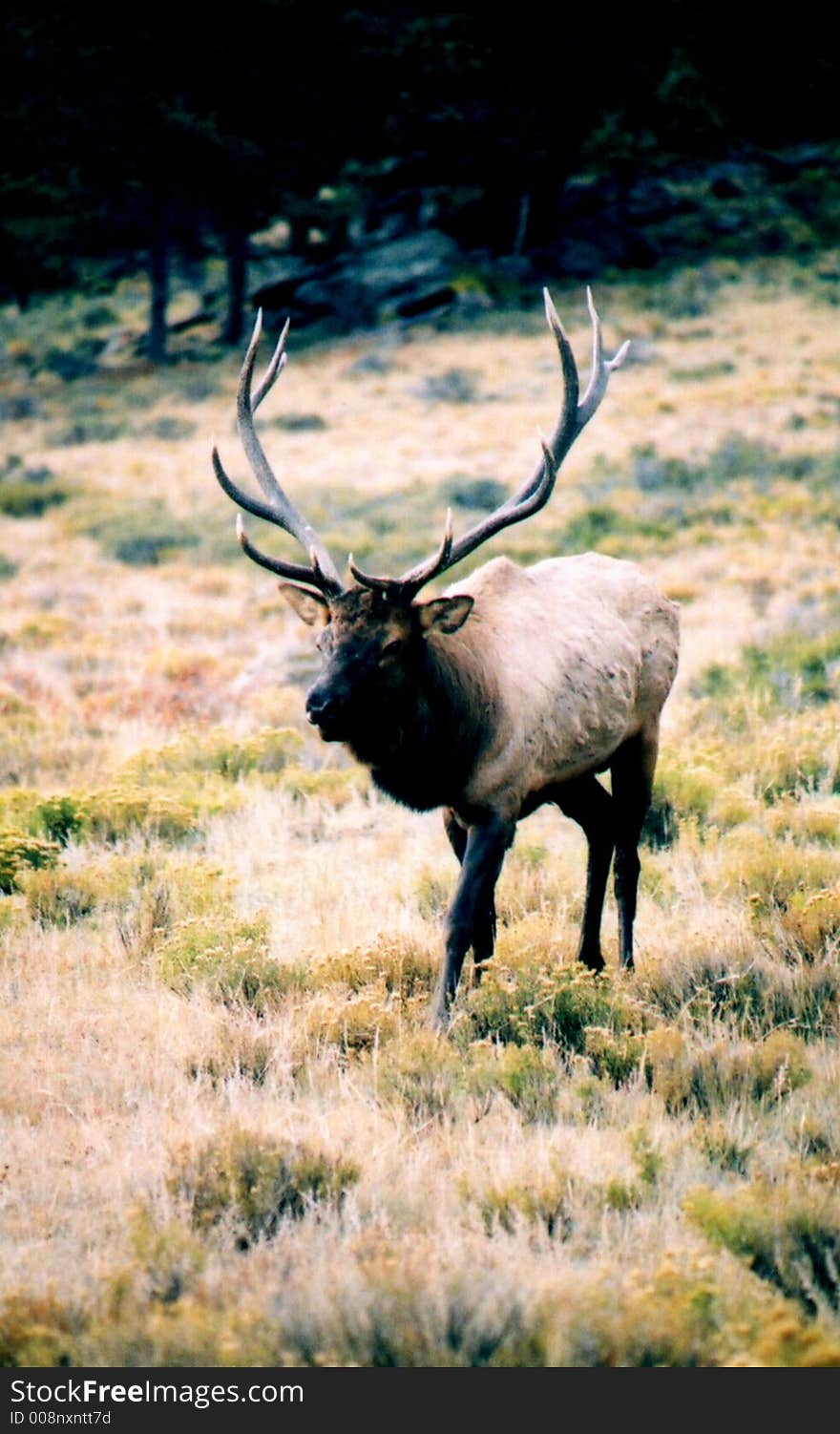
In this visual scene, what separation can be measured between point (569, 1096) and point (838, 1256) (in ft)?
3.32

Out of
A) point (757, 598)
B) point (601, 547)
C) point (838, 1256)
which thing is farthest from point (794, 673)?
point (838, 1256)

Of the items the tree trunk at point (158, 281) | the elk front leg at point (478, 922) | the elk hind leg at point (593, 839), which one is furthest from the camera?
the tree trunk at point (158, 281)

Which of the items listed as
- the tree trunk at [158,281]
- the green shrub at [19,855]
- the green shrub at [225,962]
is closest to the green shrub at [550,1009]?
the green shrub at [225,962]

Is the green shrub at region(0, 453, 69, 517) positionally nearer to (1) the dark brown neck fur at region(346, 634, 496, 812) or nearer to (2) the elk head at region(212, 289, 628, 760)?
(2) the elk head at region(212, 289, 628, 760)

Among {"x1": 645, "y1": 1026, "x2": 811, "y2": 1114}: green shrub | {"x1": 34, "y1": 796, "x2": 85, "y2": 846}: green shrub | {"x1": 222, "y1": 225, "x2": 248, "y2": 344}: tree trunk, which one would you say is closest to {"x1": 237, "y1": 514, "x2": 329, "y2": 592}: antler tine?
{"x1": 645, "y1": 1026, "x2": 811, "y2": 1114}: green shrub

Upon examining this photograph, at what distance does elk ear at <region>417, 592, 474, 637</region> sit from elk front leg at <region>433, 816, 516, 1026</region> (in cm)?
76

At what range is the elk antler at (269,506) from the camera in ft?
15.8

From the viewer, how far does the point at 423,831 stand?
7.46 metres

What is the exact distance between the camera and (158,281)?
1335 inches

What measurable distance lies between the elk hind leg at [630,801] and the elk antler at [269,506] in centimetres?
171

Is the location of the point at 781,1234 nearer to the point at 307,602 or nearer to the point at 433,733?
the point at 433,733

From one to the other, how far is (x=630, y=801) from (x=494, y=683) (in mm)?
1256

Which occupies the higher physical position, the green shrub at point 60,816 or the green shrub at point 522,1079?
the green shrub at point 522,1079

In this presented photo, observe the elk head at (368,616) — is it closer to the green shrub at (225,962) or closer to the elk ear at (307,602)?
the elk ear at (307,602)
